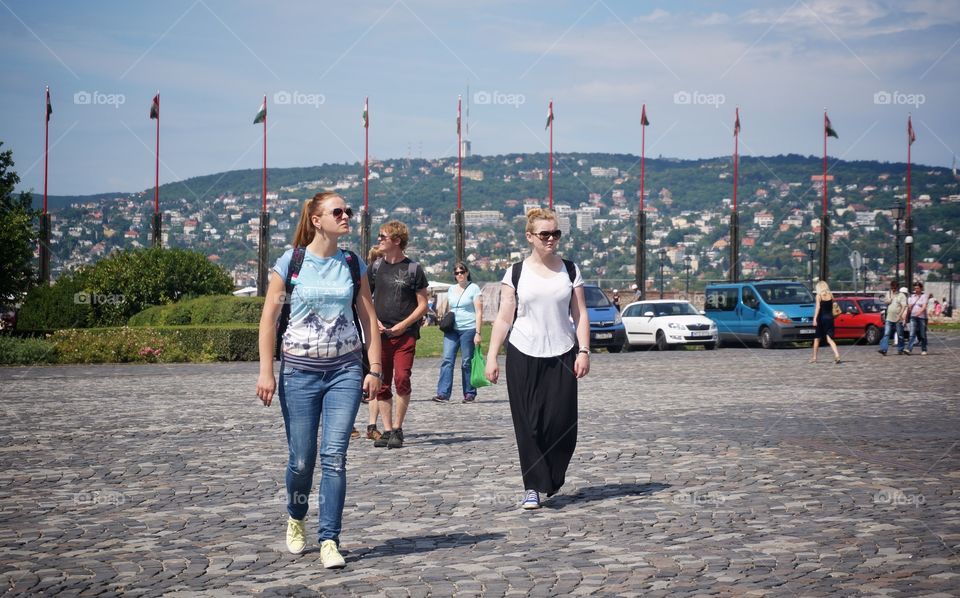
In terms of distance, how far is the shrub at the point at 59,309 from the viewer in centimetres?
3488

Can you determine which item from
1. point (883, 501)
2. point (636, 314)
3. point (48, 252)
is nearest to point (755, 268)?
point (48, 252)

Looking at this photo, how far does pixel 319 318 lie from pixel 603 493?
2.83 meters

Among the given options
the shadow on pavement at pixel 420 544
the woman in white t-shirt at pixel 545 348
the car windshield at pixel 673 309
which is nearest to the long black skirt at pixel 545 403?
the woman in white t-shirt at pixel 545 348

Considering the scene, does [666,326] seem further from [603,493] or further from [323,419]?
[323,419]

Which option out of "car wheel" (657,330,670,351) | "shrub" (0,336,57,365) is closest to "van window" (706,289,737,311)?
"car wheel" (657,330,670,351)

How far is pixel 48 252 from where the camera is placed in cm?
6325

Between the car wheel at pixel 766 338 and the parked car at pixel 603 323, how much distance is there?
13.2ft

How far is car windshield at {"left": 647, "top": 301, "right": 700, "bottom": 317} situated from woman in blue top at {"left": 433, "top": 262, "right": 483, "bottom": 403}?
754 inches

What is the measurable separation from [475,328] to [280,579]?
9.68 metres

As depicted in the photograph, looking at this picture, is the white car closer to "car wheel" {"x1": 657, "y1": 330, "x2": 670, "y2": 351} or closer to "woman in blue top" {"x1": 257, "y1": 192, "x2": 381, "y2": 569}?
"car wheel" {"x1": 657, "y1": 330, "x2": 670, "y2": 351}

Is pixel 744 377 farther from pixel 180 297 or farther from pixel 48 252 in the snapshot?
pixel 48 252

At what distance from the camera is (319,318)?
598 cm

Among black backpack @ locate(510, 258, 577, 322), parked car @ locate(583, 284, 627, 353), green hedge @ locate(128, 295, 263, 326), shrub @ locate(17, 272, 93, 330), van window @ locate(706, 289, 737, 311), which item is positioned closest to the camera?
black backpack @ locate(510, 258, 577, 322)

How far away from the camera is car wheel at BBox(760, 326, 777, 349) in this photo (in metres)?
32.8
